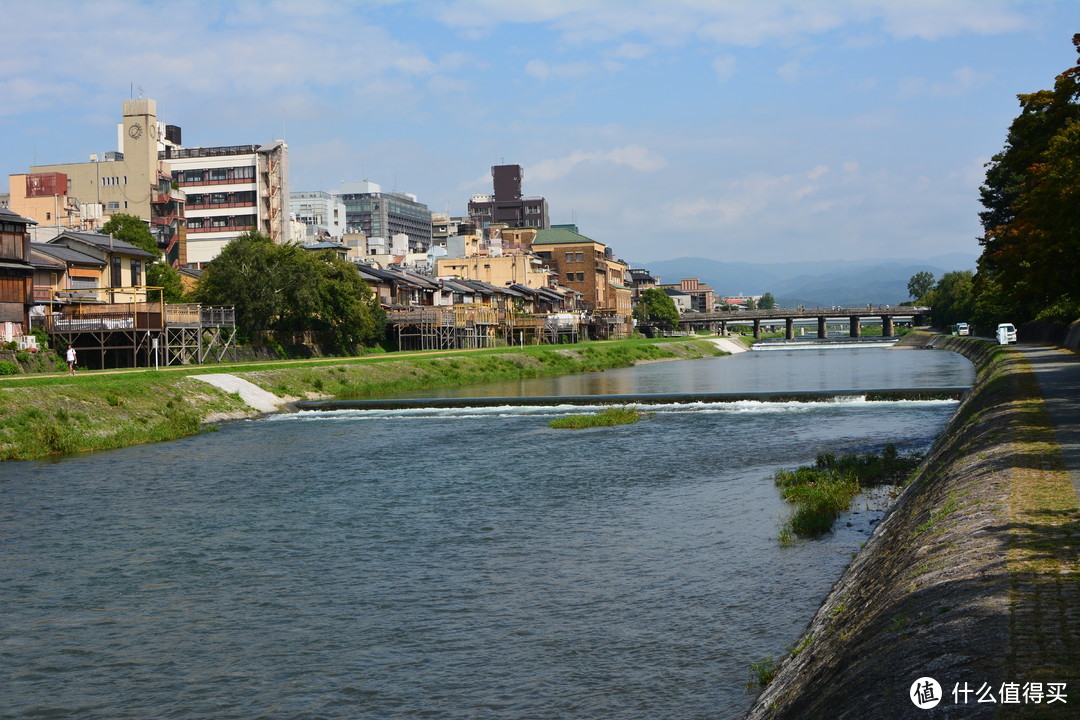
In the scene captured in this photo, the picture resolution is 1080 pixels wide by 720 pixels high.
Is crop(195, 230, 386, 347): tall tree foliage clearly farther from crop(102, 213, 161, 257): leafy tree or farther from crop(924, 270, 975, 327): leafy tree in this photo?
crop(924, 270, 975, 327): leafy tree

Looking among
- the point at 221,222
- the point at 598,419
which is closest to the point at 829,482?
the point at 598,419

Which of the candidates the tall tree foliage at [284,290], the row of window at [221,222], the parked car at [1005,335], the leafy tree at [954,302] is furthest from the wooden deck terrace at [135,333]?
the leafy tree at [954,302]

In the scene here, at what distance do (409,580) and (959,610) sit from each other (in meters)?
9.48

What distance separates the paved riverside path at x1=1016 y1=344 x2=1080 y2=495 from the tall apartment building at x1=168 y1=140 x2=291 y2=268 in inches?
3817

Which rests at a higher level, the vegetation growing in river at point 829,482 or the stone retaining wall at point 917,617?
the stone retaining wall at point 917,617

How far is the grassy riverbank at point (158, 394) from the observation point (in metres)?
33.9

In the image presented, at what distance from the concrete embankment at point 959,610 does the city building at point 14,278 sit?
50233 millimetres

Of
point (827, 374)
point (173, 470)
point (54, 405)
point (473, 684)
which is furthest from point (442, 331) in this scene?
point (473, 684)

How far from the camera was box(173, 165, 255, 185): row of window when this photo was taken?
122 m

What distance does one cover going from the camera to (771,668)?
1144 cm

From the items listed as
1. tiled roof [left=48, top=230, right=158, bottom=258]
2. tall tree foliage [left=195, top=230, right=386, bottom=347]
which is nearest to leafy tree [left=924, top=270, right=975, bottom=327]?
tall tree foliage [left=195, top=230, right=386, bottom=347]

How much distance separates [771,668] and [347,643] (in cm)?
553

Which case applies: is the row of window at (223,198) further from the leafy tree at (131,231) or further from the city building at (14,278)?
the city building at (14,278)

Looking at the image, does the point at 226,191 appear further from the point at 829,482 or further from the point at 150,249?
the point at 829,482
